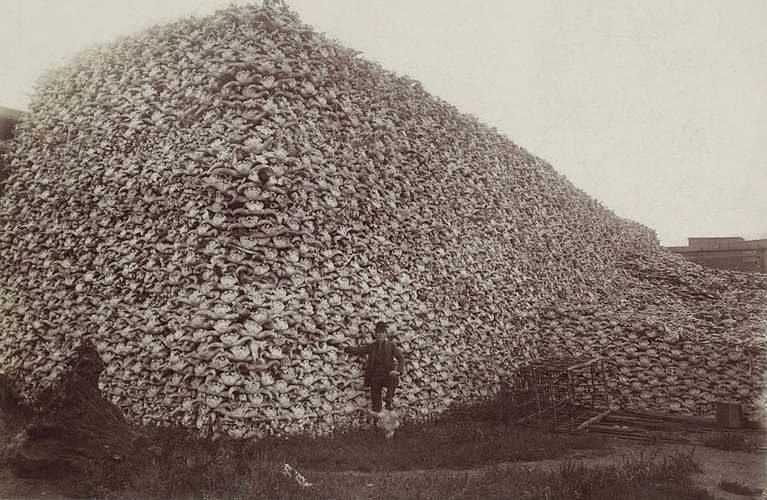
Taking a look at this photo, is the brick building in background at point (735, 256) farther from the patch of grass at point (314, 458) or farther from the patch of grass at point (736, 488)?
the patch of grass at point (736, 488)

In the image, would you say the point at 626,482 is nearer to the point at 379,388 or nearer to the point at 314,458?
the point at 314,458

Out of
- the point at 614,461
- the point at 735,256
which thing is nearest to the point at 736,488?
the point at 614,461

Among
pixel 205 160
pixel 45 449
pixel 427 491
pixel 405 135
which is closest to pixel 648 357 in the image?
pixel 405 135

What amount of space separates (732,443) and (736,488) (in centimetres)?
266

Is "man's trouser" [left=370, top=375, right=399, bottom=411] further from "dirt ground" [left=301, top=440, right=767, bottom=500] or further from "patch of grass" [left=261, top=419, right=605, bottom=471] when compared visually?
"dirt ground" [left=301, top=440, right=767, bottom=500]

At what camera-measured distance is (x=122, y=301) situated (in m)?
8.61

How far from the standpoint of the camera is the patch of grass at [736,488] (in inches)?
237

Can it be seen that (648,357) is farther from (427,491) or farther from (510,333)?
(427,491)

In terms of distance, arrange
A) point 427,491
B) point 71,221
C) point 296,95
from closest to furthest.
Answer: point 427,491 → point 296,95 → point 71,221

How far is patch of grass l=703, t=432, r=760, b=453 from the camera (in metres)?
8.32

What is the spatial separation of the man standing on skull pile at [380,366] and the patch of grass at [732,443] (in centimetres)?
450

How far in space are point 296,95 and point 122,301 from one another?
3929mm

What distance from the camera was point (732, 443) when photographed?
8414 millimetres

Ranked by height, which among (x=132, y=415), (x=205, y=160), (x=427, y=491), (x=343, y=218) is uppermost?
(x=205, y=160)
